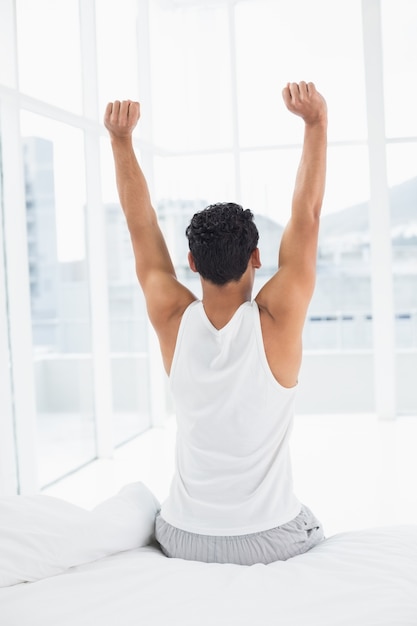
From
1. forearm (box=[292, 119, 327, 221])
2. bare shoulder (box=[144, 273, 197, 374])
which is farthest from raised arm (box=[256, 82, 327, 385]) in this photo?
bare shoulder (box=[144, 273, 197, 374])

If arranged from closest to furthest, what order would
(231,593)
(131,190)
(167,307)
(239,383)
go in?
(231,593)
(239,383)
(167,307)
(131,190)

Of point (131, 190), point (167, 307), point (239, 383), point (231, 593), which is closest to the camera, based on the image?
point (231, 593)

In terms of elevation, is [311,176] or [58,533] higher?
[311,176]

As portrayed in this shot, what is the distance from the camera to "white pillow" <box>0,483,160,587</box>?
1.30 m

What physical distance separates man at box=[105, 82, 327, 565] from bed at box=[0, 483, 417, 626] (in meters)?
0.07

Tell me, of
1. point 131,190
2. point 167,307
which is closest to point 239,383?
point 167,307

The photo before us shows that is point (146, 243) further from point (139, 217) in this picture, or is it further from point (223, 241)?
point (223, 241)

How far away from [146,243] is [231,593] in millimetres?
682

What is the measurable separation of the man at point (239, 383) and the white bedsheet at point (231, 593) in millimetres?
69

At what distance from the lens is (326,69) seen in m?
5.71

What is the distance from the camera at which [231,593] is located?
1.20 m

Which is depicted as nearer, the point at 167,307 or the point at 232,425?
the point at 232,425

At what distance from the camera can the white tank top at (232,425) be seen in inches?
52.4

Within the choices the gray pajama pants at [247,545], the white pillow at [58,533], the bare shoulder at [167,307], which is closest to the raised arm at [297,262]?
the bare shoulder at [167,307]
